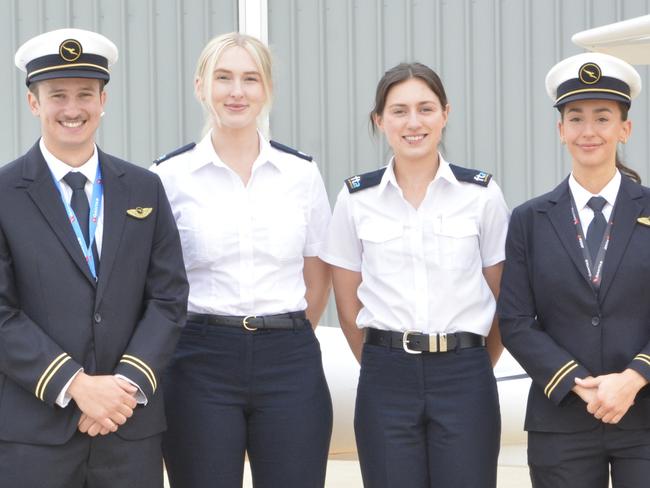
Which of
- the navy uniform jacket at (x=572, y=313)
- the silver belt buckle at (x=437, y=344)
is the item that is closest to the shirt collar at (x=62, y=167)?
the silver belt buckle at (x=437, y=344)

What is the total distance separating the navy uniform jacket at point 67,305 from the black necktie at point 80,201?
41 millimetres

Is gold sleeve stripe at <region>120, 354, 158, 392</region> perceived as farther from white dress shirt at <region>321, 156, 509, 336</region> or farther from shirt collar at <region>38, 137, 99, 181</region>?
white dress shirt at <region>321, 156, 509, 336</region>

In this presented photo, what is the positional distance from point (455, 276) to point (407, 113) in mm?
526

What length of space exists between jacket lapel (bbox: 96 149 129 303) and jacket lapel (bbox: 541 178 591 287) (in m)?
1.23

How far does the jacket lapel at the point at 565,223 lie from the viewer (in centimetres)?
307

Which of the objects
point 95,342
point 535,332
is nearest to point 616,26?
point 535,332

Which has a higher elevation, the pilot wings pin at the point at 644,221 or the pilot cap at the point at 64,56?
the pilot cap at the point at 64,56

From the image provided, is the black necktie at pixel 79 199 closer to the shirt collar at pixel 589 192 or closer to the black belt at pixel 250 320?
the black belt at pixel 250 320

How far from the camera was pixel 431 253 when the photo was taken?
10.8 feet

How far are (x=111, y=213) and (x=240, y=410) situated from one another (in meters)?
0.71

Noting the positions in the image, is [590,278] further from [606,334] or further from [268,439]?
[268,439]

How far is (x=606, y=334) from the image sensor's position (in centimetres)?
304

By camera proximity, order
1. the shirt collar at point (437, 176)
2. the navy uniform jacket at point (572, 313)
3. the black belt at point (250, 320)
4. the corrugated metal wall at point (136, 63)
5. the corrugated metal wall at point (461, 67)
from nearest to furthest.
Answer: the navy uniform jacket at point (572, 313) → the black belt at point (250, 320) → the shirt collar at point (437, 176) → the corrugated metal wall at point (461, 67) → the corrugated metal wall at point (136, 63)

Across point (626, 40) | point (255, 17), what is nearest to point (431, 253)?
point (626, 40)
